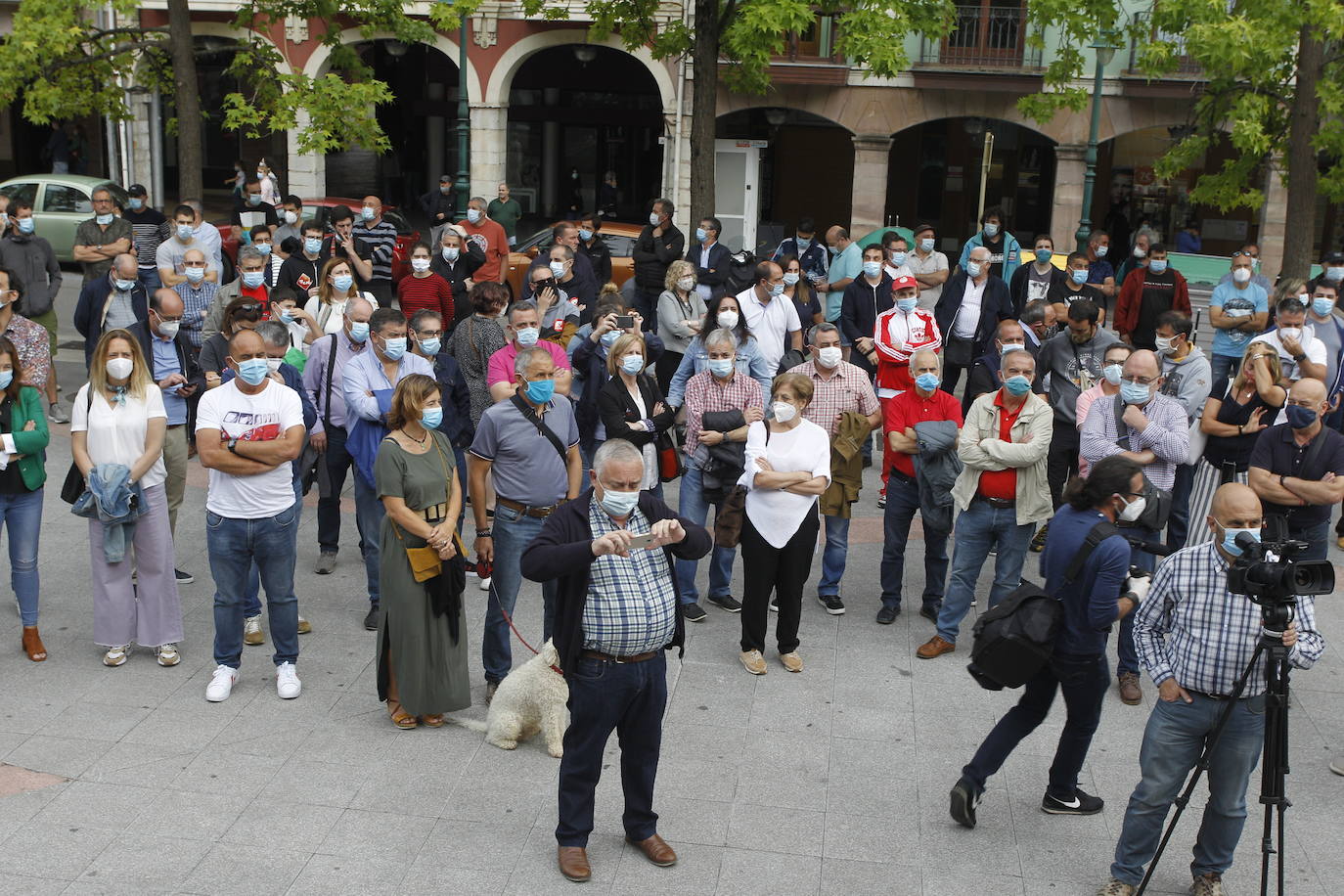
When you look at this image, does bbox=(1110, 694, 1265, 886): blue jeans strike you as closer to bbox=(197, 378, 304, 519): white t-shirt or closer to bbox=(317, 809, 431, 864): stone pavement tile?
bbox=(317, 809, 431, 864): stone pavement tile

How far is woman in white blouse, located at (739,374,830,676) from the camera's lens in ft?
26.2

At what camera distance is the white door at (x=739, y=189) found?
26516 millimetres

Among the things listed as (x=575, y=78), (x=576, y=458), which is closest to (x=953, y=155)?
(x=575, y=78)

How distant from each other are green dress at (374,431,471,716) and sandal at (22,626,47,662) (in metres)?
2.21

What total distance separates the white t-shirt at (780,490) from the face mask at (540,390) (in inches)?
51.8

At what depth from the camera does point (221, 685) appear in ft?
24.5

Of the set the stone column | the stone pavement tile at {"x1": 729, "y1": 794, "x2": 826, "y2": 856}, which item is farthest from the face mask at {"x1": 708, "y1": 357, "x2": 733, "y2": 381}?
the stone column

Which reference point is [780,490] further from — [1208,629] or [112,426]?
[112,426]

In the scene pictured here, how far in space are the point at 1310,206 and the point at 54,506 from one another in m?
14.0

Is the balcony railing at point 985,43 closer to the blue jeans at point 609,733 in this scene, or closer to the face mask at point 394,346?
the face mask at point 394,346

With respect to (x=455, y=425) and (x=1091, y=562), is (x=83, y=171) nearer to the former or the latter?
(x=455, y=425)

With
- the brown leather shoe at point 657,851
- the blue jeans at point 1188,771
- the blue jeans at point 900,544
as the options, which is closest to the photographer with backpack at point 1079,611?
the blue jeans at point 1188,771

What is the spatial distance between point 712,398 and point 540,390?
1.81 meters

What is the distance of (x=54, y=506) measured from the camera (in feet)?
35.1
